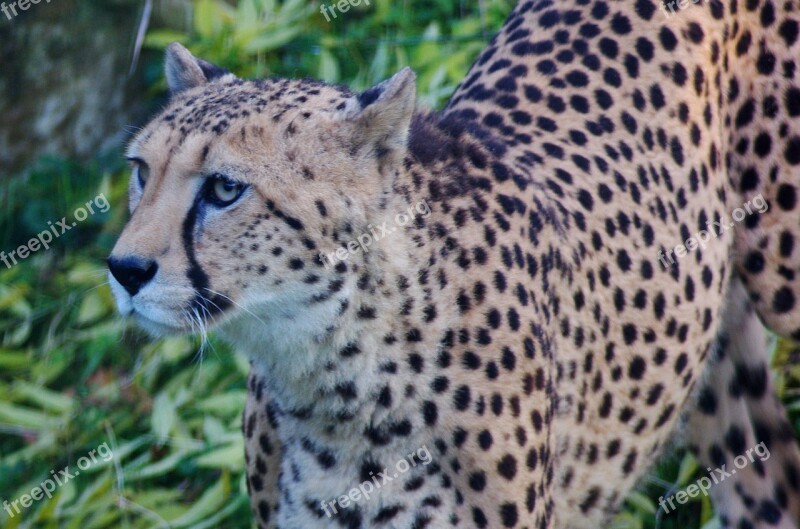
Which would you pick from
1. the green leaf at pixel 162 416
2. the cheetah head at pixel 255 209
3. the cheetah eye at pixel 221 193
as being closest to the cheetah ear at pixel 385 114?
the cheetah head at pixel 255 209

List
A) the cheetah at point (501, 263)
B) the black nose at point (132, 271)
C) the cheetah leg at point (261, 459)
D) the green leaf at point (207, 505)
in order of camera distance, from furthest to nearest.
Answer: the green leaf at point (207, 505), the cheetah leg at point (261, 459), the cheetah at point (501, 263), the black nose at point (132, 271)

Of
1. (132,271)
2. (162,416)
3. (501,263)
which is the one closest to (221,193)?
(132,271)

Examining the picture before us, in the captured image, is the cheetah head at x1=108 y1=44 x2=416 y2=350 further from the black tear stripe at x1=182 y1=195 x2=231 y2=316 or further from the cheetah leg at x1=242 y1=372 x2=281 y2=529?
the cheetah leg at x1=242 y1=372 x2=281 y2=529

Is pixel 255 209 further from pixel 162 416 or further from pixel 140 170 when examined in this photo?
pixel 162 416

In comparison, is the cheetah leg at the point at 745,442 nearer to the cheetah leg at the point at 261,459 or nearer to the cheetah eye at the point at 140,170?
the cheetah leg at the point at 261,459

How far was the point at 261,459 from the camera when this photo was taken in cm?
290

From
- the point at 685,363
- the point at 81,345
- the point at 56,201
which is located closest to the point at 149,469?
the point at 81,345

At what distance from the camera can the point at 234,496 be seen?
416cm

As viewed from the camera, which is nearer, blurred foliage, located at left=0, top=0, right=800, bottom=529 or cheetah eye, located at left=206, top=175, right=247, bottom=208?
cheetah eye, located at left=206, top=175, right=247, bottom=208

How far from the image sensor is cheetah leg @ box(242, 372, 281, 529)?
287cm

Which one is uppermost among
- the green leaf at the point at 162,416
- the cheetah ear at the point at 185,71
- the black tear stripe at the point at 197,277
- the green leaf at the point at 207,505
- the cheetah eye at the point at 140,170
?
the cheetah ear at the point at 185,71

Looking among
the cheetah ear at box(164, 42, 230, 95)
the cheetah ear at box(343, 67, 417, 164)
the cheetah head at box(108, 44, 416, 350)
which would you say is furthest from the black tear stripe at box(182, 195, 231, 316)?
the cheetah ear at box(164, 42, 230, 95)

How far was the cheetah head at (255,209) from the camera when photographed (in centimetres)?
249

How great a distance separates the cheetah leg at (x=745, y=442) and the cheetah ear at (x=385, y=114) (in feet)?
4.81
